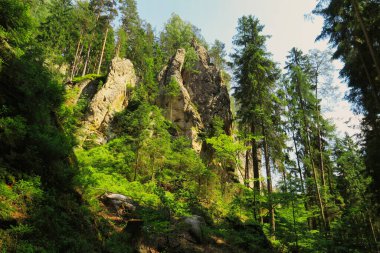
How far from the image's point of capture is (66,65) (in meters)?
37.4

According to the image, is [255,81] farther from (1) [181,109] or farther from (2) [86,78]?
(2) [86,78]

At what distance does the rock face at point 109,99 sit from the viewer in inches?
1005

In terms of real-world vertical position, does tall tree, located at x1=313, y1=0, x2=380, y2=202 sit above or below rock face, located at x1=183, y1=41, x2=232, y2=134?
below

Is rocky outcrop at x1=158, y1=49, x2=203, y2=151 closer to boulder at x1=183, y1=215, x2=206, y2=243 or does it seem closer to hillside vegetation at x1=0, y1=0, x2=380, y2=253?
hillside vegetation at x1=0, y1=0, x2=380, y2=253

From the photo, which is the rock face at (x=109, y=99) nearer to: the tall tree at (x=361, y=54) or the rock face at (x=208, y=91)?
the rock face at (x=208, y=91)

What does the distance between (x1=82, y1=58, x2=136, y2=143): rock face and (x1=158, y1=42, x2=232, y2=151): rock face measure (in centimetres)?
428

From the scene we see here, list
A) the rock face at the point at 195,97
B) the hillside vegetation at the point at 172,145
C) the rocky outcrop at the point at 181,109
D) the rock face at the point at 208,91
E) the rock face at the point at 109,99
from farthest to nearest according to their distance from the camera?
1. the rock face at the point at 208,91
2. the rock face at the point at 195,97
3. the rocky outcrop at the point at 181,109
4. the rock face at the point at 109,99
5. the hillside vegetation at the point at 172,145

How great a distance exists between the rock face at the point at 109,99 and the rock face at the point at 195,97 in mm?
4282

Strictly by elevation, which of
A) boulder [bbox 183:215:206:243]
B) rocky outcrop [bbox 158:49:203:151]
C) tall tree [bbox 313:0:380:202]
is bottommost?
boulder [bbox 183:215:206:243]

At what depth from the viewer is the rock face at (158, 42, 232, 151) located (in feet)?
101

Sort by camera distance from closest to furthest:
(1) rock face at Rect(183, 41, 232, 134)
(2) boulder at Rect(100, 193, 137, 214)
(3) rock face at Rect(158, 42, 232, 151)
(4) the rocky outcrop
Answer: (2) boulder at Rect(100, 193, 137, 214)
(4) the rocky outcrop
(3) rock face at Rect(158, 42, 232, 151)
(1) rock face at Rect(183, 41, 232, 134)

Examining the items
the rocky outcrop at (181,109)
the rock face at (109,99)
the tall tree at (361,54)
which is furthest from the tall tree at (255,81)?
the rock face at (109,99)

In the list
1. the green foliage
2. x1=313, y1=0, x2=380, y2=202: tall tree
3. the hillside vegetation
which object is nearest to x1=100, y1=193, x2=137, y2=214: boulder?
the hillside vegetation

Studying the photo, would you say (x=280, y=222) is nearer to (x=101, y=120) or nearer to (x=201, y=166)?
(x=201, y=166)
